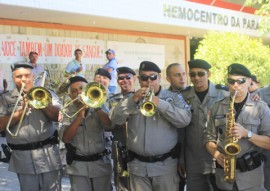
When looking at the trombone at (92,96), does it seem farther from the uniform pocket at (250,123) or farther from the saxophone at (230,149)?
the uniform pocket at (250,123)

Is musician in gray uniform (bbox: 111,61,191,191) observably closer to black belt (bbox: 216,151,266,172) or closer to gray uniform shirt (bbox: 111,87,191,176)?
gray uniform shirt (bbox: 111,87,191,176)

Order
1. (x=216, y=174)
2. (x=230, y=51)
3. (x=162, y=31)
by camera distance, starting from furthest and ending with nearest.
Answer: (x=162, y=31) < (x=230, y=51) < (x=216, y=174)

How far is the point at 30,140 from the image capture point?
14.7 feet

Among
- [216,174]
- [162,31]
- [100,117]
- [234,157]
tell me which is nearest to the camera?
[234,157]

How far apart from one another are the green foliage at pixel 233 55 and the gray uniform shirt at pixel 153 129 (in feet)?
27.2

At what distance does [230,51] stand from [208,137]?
9.08 metres

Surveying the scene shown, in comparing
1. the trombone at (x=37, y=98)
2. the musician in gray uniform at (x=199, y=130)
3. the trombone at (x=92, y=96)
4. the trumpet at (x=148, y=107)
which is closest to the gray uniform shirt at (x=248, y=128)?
the musician in gray uniform at (x=199, y=130)

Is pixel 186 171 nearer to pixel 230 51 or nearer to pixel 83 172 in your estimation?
pixel 83 172

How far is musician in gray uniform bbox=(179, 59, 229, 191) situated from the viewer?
4.57 m

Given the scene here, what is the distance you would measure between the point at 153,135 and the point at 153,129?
0.06 meters

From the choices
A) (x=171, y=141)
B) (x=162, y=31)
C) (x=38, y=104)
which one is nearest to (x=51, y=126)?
(x=38, y=104)

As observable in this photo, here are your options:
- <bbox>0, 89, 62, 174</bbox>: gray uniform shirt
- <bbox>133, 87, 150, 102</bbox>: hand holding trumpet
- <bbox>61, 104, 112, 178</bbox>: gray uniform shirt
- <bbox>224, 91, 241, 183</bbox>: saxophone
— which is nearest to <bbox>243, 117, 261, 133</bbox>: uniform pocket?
<bbox>224, 91, 241, 183</bbox>: saxophone

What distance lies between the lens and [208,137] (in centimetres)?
416

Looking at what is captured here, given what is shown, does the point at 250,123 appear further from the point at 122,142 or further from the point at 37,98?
the point at 37,98
